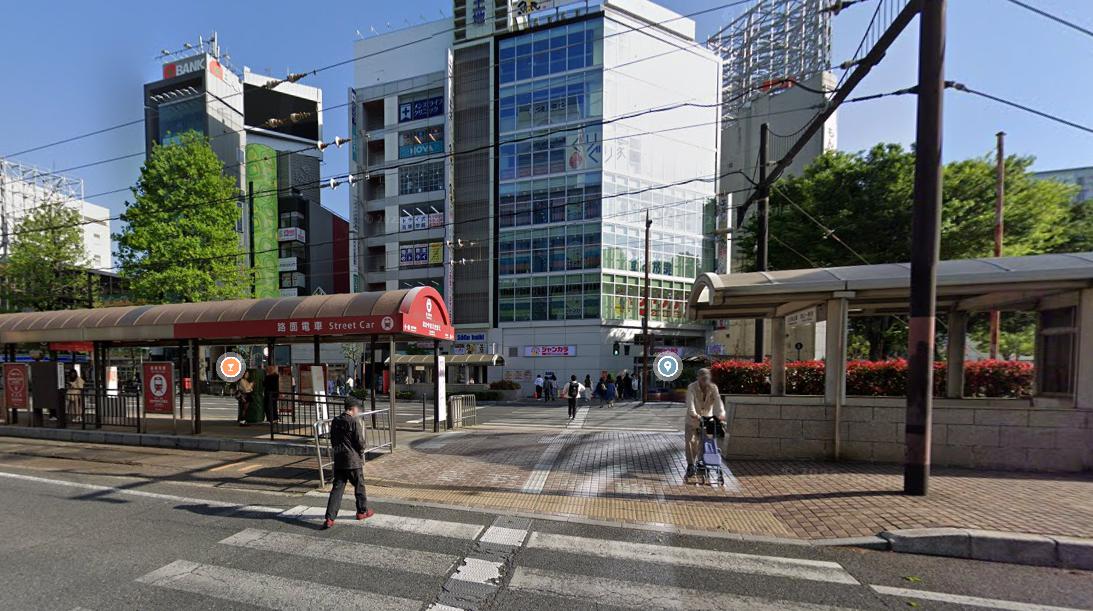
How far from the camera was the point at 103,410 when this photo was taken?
40.1ft

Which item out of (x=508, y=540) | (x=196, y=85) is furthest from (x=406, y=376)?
(x=196, y=85)

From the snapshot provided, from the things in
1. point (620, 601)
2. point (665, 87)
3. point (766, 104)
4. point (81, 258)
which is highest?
point (766, 104)

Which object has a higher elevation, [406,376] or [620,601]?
[620,601]

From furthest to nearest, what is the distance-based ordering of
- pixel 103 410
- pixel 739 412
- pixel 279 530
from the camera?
1. pixel 103 410
2. pixel 739 412
3. pixel 279 530

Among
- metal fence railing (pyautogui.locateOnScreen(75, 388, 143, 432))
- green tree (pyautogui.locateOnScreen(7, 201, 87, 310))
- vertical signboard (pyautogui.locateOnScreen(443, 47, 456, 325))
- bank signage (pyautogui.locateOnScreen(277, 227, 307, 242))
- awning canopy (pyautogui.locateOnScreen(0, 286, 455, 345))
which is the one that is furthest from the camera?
bank signage (pyautogui.locateOnScreen(277, 227, 307, 242))

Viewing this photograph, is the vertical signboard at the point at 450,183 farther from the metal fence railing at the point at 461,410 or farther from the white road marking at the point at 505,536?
the white road marking at the point at 505,536

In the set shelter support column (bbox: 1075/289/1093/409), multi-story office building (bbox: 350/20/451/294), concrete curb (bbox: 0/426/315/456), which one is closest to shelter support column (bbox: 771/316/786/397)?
shelter support column (bbox: 1075/289/1093/409)

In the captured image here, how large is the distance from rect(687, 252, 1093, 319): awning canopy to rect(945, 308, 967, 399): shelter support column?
32 centimetres

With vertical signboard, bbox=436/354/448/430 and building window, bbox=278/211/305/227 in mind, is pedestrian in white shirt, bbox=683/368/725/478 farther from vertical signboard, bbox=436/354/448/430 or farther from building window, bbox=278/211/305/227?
building window, bbox=278/211/305/227

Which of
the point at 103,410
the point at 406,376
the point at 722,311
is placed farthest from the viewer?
the point at 406,376

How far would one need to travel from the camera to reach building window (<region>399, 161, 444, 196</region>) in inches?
1481

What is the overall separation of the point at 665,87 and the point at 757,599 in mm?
38859

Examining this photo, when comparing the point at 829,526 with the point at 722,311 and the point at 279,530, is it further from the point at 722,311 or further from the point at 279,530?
the point at 279,530

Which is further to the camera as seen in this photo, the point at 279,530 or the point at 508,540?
the point at 279,530
